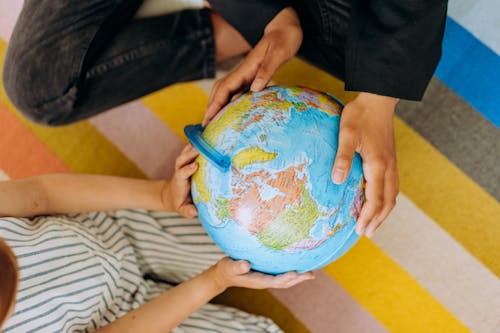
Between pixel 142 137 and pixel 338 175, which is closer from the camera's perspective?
pixel 338 175

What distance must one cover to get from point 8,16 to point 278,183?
51.3 inches

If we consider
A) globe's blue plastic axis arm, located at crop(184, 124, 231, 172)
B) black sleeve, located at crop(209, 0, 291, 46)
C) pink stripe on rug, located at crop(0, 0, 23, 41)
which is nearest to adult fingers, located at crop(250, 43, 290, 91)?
black sleeve, located at crop(209, 0, 291, 46)

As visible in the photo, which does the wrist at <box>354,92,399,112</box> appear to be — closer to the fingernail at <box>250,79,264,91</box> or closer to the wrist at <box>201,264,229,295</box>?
the fingernail at <box>250,79,264,91</box>

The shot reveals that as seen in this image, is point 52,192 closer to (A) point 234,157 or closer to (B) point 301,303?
(A) point 234,157

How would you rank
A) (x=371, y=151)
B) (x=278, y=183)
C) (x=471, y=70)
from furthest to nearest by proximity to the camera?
1. (x=471, y=70)
2. (x=371, y=151)
3. (x=278, y=183)

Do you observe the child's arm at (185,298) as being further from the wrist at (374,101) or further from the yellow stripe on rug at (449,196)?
the yellow stripe on rug at (449,196)

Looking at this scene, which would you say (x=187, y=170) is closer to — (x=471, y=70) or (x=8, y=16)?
(x=471, y=70)

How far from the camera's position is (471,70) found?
4.02 ft

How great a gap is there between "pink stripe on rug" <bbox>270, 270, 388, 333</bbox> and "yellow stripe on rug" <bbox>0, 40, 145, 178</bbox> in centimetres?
59

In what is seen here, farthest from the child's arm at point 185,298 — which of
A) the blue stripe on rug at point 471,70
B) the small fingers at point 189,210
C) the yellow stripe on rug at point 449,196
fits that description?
the blue stripe on rug at point 471,70

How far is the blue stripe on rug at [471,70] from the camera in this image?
1.21 meters

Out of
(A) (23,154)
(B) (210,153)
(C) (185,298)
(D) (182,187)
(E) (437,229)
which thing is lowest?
(E) (437,229)

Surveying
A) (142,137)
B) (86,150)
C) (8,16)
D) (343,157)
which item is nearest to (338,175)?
(343,157)

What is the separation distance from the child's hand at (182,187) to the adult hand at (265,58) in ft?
0.31
